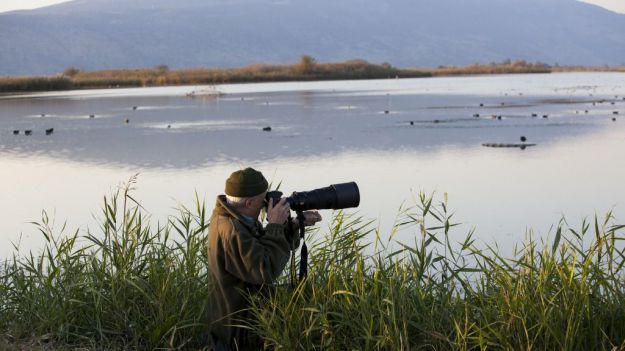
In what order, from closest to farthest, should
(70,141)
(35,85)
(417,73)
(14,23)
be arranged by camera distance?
(70,141), (35,85), (417,73), (14,23)

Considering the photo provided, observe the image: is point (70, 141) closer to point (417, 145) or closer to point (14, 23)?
point (417, 145)

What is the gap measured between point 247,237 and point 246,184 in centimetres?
21

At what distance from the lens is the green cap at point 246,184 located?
365cm

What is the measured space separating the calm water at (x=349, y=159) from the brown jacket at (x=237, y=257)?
3725 mm

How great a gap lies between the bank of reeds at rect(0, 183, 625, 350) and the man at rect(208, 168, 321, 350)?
9.3 inches

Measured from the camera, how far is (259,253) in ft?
11.8

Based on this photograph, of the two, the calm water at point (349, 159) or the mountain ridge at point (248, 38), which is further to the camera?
the mountain ridge at point (248, 38)

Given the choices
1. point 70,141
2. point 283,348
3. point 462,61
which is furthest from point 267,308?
point 462,61

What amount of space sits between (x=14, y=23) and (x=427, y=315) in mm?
142895

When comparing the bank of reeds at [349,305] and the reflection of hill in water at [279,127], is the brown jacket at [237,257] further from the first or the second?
the reflection of hill in water at [279,127]

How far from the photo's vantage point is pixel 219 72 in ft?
180

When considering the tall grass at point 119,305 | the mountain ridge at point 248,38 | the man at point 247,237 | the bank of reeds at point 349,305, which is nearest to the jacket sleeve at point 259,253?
the man at point 247,237

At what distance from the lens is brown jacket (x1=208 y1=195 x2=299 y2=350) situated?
362 centimetres

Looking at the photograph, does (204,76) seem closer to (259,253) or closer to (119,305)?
(119,305)
